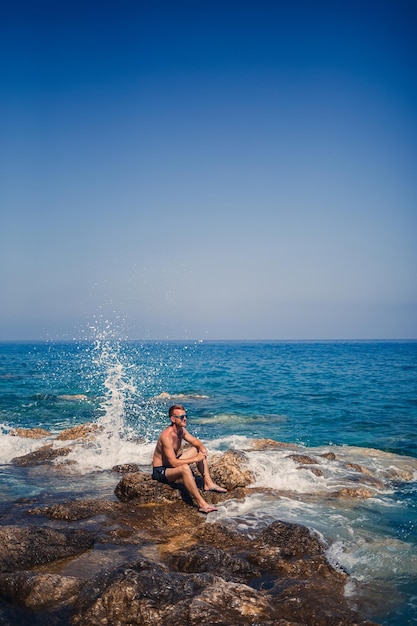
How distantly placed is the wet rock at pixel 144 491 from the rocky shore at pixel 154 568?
22 millimetres

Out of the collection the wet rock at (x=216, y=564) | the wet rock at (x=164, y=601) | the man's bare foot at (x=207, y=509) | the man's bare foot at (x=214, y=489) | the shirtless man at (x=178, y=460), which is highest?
the shirtless man at (x=178, y=460)

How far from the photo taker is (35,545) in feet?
22.5

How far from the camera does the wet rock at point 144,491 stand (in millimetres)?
9516

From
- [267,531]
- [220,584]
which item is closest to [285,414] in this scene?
[267,531]

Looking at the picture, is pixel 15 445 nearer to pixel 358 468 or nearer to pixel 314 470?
pixel 314 470

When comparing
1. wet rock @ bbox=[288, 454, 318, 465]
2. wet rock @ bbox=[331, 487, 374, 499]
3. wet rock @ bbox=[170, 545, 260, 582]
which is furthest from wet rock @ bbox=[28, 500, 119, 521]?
wet rock @ bbox=[288, 454, 318, 465]

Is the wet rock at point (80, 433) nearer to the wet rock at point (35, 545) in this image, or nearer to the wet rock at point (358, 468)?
the wet rock at point (358, 468)

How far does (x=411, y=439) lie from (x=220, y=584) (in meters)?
15.0

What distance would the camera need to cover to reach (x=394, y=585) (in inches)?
256

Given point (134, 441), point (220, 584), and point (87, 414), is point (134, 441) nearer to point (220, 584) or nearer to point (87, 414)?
point (87, 414)

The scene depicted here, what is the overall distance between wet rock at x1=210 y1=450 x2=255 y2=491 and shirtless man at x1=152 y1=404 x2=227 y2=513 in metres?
0.51

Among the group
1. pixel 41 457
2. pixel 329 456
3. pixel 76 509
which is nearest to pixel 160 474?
pixel 76 509

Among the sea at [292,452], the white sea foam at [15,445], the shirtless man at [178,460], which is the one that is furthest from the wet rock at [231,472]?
the white sea foam at [15,445]

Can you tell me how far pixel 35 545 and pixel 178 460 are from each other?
3.49 meters
